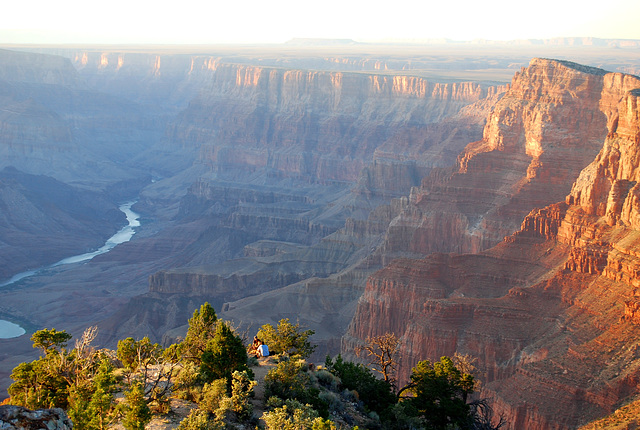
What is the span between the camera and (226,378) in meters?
29.1

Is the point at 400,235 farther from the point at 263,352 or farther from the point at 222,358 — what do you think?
the point at 222,358

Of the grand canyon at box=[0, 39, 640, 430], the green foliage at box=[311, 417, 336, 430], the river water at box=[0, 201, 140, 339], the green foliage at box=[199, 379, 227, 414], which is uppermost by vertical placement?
the green foliage at box=[311, 417, 336, 430]

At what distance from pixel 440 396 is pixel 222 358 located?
11700mm

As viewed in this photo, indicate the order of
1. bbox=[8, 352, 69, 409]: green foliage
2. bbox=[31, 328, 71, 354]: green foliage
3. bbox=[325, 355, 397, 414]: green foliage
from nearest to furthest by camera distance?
bbox=[8, 352, 69, 409]: green foliage < bbox=[31, 328, 71, 354]: green foliage < bbox=[325, 355, 397, 414]: green foliage

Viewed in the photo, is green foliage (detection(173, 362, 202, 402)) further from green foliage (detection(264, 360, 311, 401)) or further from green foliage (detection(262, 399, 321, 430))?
green foliage (detection(262, 399, 321, 430))

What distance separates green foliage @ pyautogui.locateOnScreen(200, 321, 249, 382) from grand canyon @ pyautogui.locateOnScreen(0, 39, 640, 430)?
73.4 feet

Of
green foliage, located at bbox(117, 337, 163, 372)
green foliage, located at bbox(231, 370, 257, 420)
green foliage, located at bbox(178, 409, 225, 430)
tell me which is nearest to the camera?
green foliage, located at bbox(178, 409, 225, 430)

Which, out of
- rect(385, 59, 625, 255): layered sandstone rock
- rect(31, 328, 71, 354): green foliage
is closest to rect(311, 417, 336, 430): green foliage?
rect(31, 328, 71, 354): green foliage

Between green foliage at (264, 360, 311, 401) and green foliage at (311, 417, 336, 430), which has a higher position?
green foliage at (311, 417, 336, 430)

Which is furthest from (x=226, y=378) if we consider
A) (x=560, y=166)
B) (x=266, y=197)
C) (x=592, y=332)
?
(x=266, y=197)

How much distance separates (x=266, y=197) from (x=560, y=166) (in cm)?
9450

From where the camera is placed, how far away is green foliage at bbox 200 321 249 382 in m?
30.3

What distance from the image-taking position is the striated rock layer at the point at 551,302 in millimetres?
45750

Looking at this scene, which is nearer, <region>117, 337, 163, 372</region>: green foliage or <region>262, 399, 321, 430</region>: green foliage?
<region>262, 399, 321, 430</region>: green foliage
